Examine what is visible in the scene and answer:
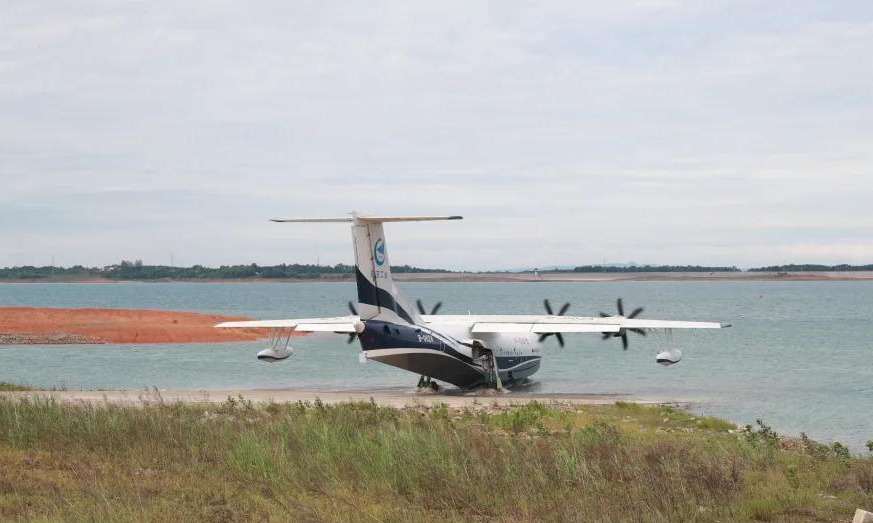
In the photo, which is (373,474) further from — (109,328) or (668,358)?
(109,328)

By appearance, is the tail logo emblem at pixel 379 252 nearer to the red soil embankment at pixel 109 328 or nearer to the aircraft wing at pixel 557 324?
the aircraft wing at pixel 557 324

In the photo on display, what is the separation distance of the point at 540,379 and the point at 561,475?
98.0 ft

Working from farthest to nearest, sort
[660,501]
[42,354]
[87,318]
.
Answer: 1. [87,318]
2. [42,354]
3. [660,501]

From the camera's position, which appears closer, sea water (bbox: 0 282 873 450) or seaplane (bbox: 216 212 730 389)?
seaplane (bbox: 216 212 730 389)

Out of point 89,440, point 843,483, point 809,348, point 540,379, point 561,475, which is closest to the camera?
point 561,475

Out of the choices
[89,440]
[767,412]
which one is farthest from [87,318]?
[89,440]

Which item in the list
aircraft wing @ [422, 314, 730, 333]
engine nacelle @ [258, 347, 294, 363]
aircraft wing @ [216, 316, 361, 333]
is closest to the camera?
aircraft wing @ [422, 314, 730, 333]

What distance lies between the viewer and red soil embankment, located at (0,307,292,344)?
6338cm

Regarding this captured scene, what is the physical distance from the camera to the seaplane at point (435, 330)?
29.9 m

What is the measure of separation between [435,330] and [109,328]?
A: 41917mm

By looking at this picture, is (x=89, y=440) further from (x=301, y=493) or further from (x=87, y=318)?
(x=87, y=318)

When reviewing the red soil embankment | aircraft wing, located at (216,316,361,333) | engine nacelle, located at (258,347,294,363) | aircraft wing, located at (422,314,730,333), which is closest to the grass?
aircraft wing, located at (422,314,730,333)

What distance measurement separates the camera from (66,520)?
10.7 m

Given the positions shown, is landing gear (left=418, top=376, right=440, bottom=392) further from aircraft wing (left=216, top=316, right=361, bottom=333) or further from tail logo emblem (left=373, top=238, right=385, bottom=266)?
tail logo emblem (left=373, top=238, right=385, bottom=266)
